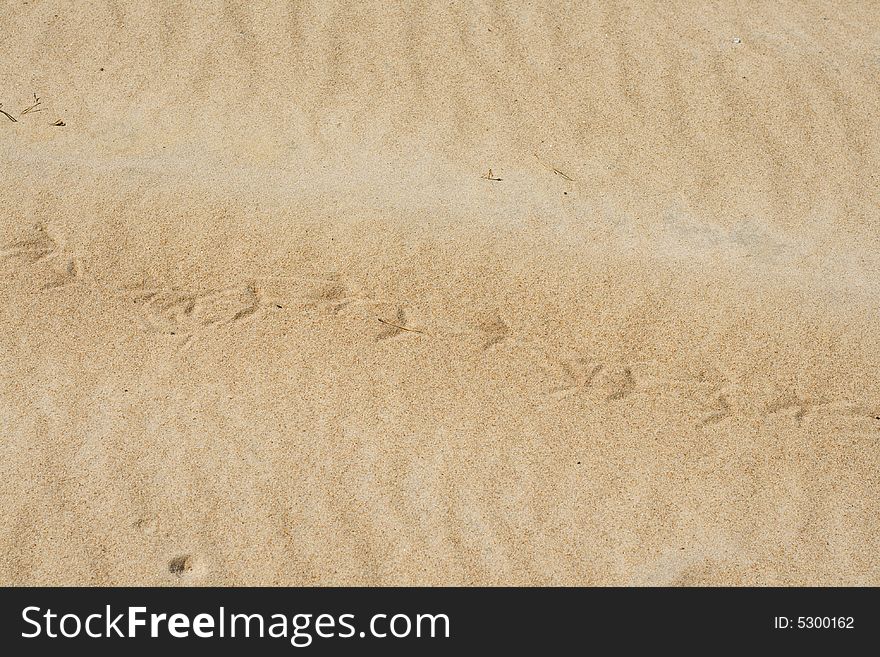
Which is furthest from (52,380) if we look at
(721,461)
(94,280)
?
(721,461)

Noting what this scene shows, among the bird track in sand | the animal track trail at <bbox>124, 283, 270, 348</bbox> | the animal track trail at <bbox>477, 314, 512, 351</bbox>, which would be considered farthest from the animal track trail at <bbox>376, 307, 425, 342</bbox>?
the animal track trail at <bbox>124, 283, 270, 348</bbox>

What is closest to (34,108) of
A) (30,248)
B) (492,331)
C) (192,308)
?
(30,248)

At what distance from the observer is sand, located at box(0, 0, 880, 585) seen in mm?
2904

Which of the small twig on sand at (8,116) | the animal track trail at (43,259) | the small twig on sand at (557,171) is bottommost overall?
the animal track trail at (43,259)

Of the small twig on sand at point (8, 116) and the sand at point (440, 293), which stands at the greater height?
the small twig on sand at point (8, 116)

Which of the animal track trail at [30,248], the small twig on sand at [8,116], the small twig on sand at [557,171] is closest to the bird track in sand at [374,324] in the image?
the animal track trail at [30,248]

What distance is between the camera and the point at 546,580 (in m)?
2.81

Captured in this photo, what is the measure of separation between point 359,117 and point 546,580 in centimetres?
258

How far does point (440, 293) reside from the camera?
3568 millimetres

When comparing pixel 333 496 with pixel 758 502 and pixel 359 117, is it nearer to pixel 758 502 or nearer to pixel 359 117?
pixel 758 502

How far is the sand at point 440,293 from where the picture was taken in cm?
290

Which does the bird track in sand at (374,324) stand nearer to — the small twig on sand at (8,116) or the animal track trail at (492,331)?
the animal track trail at (492,331)

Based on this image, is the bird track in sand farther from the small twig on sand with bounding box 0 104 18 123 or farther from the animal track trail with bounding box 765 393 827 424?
the small twig on sand with bounding box 0 104 18 123

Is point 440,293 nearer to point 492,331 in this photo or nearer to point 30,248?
point 492,331
